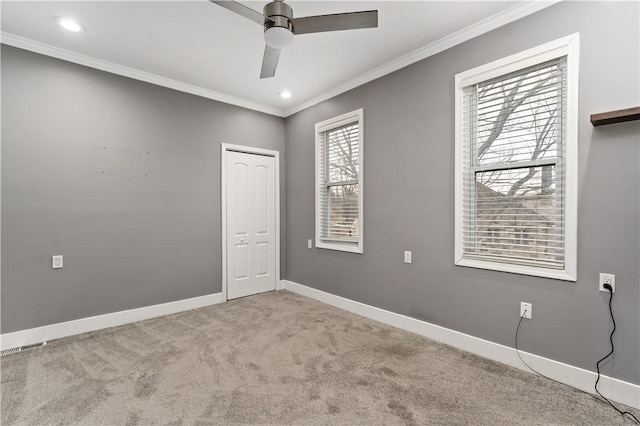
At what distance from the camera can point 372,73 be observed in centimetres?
334

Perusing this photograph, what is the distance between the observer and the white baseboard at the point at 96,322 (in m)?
2.69

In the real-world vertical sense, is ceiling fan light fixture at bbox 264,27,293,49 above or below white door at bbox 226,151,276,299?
above

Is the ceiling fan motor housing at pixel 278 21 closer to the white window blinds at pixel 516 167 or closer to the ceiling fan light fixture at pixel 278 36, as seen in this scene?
the ceiling fan light fixture at pixel 278 36

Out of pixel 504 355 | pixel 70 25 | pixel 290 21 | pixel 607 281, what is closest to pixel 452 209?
pixel 607 281

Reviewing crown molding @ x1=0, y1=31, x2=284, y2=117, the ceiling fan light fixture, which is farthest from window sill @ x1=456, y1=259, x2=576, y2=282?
crown molding @ x1=0, y1=31, x2=284, y2=117

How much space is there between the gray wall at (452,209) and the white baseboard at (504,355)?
5cm

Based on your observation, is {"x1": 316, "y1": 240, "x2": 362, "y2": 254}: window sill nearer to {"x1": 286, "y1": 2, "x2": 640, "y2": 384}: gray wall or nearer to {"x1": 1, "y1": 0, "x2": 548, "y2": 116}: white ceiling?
{"x1": 286, "y1": 2, "x2": 640, "y2": 384}: gray wall

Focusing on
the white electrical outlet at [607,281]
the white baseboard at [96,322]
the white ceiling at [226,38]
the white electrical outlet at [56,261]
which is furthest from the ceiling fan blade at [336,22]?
the white baseboard at [96,322]

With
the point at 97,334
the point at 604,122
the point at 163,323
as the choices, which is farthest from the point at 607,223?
the point at 97,334

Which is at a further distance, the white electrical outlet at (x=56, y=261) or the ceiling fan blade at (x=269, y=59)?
the white electrical outlet at (x=56, y=261)

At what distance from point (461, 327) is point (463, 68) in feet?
7.59

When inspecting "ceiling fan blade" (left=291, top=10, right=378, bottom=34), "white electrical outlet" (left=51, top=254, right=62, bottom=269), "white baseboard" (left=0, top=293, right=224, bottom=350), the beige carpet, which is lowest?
the beige carpet

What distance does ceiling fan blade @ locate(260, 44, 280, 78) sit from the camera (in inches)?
84.7

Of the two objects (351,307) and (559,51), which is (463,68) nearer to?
(559,51)
